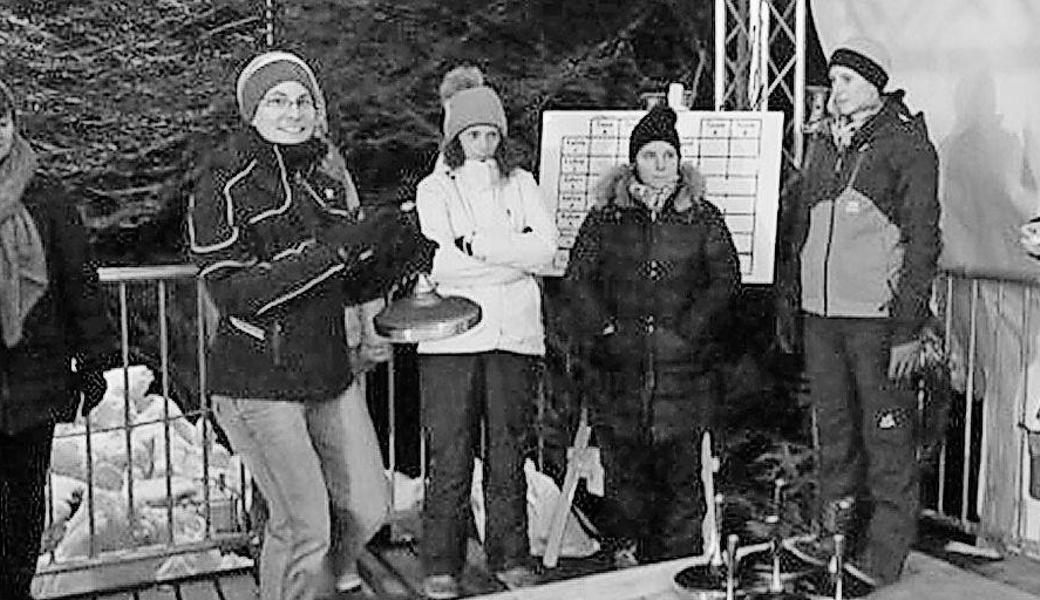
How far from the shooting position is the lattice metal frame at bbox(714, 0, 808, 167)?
175 inches

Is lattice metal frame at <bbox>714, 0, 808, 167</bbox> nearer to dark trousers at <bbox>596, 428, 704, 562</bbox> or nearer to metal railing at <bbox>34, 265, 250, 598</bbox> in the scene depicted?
dark trousers at <bbox>596, 428, 704, 562</bbox>

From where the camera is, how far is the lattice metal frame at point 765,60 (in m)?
4.45

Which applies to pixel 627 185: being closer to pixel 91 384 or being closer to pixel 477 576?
pixel 477 576

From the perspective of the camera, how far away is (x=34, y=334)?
3.34 metres

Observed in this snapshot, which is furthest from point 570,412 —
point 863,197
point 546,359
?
point 863,197

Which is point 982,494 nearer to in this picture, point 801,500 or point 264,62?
point 801,500

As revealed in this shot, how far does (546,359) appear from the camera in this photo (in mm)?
4652

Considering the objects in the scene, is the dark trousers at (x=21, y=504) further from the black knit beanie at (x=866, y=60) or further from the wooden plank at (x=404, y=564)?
the black knit beanie at (x=866, y=60)

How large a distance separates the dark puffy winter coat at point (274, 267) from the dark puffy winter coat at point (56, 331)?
26 cm

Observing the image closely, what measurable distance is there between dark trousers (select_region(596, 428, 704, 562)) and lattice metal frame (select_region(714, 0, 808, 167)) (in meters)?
1.05

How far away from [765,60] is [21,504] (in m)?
2.50

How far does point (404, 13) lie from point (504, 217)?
1087 mm

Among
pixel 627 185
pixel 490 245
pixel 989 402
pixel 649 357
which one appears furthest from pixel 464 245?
pixel 989 402

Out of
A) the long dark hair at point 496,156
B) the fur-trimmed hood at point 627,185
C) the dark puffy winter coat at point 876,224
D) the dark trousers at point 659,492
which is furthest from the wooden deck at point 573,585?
the long dark hair at point 496,156
